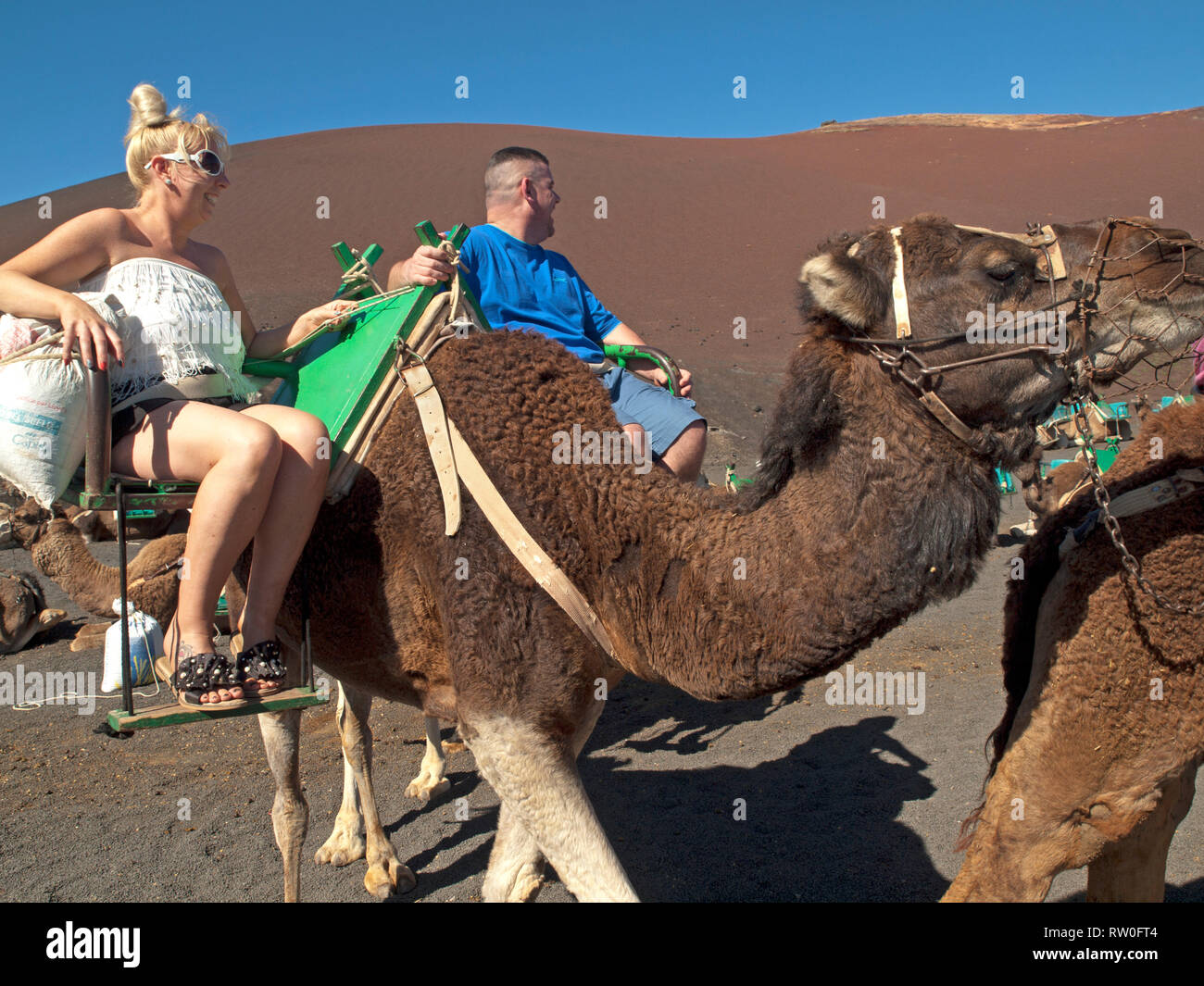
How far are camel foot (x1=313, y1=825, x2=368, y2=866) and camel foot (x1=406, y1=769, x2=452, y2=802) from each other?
2.28ft

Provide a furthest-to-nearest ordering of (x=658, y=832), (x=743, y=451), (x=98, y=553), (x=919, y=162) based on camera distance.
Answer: (x=919, y=162) < (x=743, y=451) < (x=98, y=553) < (x=658, y=832)

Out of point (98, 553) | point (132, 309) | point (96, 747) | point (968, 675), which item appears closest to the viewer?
point (132, 309)

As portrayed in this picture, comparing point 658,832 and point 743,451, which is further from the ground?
point 743,451

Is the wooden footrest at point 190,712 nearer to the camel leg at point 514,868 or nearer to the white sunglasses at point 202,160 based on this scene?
the camel leg at point 514,868

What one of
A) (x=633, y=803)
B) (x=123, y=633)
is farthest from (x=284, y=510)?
(x=633, y=803)

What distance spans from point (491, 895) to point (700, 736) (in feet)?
11.2

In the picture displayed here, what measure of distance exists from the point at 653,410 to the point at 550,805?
5.27ft

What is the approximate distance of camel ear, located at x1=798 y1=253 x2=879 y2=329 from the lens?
2482 mm

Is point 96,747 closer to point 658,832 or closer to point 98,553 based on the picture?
point 658,832

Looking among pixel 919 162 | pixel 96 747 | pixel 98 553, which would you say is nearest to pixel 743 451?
pixel 98 553

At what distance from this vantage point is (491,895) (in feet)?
11.5

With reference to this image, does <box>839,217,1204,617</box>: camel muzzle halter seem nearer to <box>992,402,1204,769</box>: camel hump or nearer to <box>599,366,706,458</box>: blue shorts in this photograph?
<box>992,402,1204,769</box>: camel hump

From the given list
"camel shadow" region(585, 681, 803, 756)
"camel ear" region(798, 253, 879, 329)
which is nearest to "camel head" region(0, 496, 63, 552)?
"camel shadow" region(585, 681, 803, 756)

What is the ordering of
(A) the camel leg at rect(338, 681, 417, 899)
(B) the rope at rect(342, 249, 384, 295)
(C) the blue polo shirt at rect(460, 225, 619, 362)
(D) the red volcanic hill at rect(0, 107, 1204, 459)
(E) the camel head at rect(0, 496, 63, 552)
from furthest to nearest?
(D) the red volcanic hill at rect(0, 107, 1204, 459) → (E) the camel head at rect(0, 496, 63, 552) → (A) the camel leg at rect(338, 681, 417, 899) → (C) the blue polo shirt at rect(460, 225, 619, 362) → (B) the rope at rect(342, 249, 384, 295)
